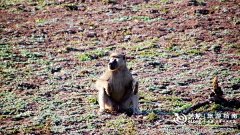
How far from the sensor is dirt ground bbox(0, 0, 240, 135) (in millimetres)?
9430

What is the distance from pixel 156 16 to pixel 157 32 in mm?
2279

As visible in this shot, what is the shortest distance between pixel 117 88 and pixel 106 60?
5576 mm

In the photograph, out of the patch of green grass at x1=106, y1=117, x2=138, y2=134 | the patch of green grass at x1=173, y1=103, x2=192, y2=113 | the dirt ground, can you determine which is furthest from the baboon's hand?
the patch of green grass at x1=173, y1=103, x2=192, y2=113

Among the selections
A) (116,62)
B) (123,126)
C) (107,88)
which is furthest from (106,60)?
(123,126)

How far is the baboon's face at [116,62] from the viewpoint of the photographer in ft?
31.4

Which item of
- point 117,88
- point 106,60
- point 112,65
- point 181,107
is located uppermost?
point 112,65

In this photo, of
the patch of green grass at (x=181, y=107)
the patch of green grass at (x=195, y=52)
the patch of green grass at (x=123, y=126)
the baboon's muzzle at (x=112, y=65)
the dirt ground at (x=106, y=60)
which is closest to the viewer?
the patch of green grass at (x=123, y=126)

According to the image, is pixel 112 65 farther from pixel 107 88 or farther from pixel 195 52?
pixel 195 52

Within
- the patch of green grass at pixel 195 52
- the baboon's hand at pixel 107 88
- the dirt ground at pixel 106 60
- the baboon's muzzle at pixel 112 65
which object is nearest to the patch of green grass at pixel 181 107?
the dirt ground at pixel 106 60

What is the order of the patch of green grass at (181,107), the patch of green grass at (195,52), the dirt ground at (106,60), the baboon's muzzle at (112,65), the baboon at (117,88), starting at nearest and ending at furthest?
the dirt ground at (106,60)
the baboon's muzzle at (112,65)
the baboon at (117,88)
the patch of green grass at (181,107)
the patch of green grass at (195,52)

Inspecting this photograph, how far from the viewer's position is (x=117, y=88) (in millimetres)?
9930

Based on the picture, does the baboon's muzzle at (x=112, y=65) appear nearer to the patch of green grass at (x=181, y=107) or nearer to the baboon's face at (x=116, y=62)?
the baboon's face at (x=116, y=62)

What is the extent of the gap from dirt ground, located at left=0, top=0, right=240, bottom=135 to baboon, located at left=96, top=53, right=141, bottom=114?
1.12 ft

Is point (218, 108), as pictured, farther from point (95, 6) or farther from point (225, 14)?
point (95, 6)
